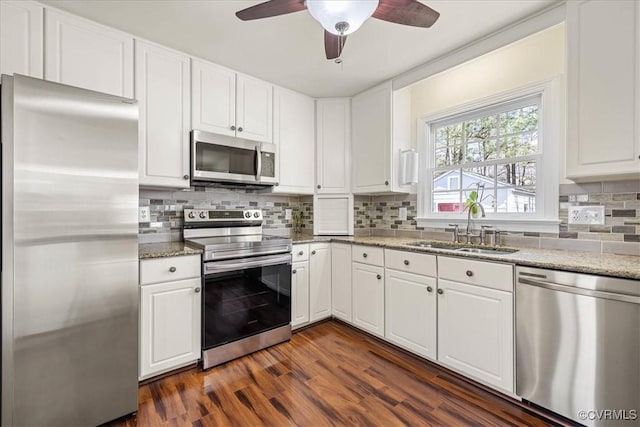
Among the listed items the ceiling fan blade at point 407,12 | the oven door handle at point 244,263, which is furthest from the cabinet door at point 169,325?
the ceiling fan blade at point 407,12

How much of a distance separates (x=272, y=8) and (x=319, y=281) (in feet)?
7.23

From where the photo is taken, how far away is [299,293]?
2.64m

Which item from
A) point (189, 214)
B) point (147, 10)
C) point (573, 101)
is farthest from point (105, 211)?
point (573, 101)

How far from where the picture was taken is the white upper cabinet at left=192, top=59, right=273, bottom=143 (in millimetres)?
2348

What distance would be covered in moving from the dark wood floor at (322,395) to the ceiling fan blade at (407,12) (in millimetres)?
2101

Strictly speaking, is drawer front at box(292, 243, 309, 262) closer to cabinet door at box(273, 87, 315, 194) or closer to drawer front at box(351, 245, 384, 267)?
drawer front at box(351, 245, 384, 267)

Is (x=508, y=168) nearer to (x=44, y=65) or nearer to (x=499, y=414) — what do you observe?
(x=499, y=414)

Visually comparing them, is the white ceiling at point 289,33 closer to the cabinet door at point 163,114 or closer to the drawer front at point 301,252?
the cabinet door at point 163,114

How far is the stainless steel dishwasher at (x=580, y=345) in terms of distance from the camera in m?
1.28

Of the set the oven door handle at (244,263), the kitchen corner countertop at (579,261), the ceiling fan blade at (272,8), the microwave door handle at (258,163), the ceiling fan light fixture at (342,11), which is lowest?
the oven door handle at (244,263)

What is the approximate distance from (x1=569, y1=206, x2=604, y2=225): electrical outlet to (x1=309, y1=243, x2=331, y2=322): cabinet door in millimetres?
1925

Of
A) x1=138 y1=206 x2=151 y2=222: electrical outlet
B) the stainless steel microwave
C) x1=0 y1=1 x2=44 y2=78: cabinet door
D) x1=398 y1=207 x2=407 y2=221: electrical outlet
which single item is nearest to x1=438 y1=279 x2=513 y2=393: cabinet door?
x1=398 y1=207 x2=407 y2=221: electrical outlet

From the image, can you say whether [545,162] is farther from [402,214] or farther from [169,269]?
[169,269]

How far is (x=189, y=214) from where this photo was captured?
98.4 inches
